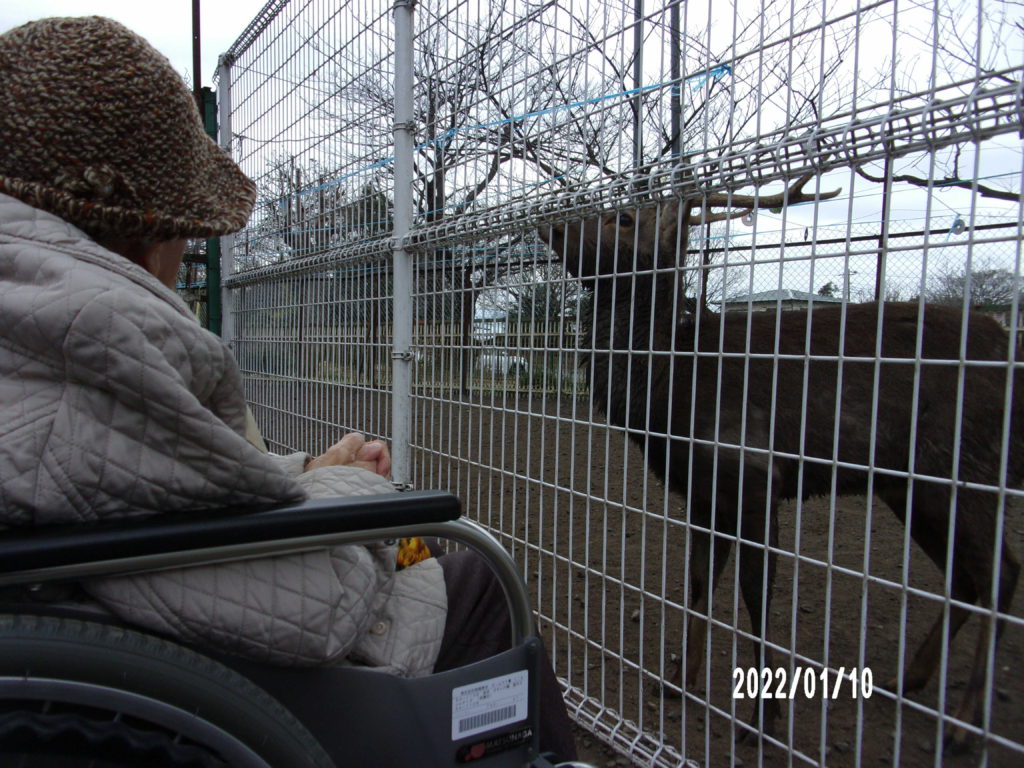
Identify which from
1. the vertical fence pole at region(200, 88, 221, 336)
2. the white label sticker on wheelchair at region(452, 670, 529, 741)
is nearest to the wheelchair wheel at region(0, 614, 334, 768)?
the white label sticker on wheelchair at region(452, 670, 529, 741)

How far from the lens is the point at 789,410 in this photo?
2514 millimetres

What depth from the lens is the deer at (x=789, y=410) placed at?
7.20ft

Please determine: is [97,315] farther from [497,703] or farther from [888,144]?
[888,144]

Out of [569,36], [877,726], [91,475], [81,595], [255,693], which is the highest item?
[569,36]

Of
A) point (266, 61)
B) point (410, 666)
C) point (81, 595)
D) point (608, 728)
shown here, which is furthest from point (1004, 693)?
point (266, 61)

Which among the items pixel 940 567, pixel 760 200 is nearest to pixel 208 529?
pixel 760 200

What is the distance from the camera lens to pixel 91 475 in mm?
882

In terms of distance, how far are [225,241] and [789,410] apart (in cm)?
461

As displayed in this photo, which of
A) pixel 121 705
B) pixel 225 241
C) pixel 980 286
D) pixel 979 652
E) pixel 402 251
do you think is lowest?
pixel 979 652

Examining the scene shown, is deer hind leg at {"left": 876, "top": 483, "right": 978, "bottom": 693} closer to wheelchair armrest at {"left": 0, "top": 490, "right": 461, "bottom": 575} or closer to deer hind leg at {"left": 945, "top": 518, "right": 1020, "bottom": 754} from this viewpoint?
deer hind leg at {"left": 945, "top": 518, "right": 1020, "bottom": 754}

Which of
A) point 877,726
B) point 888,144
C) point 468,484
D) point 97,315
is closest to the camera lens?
point 97,315

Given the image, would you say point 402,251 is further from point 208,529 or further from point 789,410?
point 208,529

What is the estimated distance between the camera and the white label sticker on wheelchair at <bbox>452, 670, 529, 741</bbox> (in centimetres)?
116

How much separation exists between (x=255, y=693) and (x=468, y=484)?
6.81 ft
